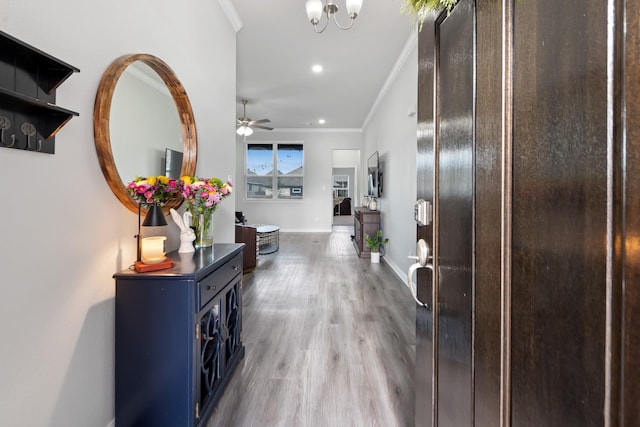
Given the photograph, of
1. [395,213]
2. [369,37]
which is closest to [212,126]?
[369,37]

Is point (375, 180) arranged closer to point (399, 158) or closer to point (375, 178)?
point (375, 178)

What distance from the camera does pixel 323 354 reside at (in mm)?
2168

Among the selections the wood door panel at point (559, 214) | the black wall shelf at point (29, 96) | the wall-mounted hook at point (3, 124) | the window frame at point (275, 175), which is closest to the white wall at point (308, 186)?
the window frame at point (275, 175)

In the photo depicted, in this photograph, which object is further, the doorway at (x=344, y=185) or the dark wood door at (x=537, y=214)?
the doorway at (x=344, y=185)

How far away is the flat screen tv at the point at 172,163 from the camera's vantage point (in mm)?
1835

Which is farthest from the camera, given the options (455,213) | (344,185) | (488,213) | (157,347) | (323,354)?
(344,185)

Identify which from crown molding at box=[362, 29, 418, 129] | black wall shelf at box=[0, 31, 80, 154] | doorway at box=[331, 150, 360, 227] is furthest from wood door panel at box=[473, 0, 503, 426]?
doorway at box=[331, 150, 360, 227]

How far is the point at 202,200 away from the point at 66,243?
73 cm

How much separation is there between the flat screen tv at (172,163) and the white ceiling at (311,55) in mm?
1651

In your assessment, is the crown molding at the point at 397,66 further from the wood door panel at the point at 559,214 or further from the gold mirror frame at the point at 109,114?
the wood door panel at the point at 559,214

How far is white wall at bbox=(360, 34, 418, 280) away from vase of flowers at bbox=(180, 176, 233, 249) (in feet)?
7.62

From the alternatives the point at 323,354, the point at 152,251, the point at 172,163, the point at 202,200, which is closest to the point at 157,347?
the point at 152,251

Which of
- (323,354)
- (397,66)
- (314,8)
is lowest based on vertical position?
(323,354)

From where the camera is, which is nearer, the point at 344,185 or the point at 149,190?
the point at 149,190
